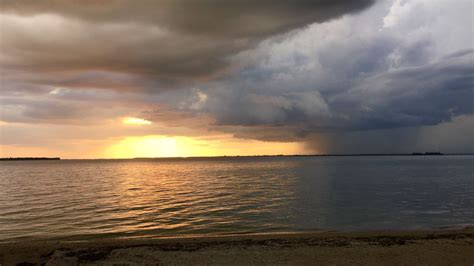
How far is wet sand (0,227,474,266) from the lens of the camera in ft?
52.4

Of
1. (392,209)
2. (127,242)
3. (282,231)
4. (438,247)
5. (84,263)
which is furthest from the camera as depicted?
(392,209)

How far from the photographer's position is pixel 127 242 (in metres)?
20.1

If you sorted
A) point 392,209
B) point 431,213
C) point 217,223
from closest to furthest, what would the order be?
point 217,223, point 431,213, point 392,209

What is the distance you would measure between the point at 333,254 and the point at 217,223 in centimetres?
1285

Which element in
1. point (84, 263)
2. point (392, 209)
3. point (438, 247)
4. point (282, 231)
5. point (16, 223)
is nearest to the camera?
point (84, 263)

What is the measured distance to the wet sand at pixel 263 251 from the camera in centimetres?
1597

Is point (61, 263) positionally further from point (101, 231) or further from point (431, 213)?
point (431, 213)

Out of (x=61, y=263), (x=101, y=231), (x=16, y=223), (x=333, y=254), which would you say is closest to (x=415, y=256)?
(x=333, y=254)

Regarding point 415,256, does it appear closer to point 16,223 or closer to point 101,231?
point 101,231

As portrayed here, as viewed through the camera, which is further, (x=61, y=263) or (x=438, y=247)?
(x=438, y=247)

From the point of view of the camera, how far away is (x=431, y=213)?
3192cm

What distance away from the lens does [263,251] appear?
17.4 meters

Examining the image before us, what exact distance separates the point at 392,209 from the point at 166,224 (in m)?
22.9

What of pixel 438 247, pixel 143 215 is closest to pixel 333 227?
pixel 438 247
